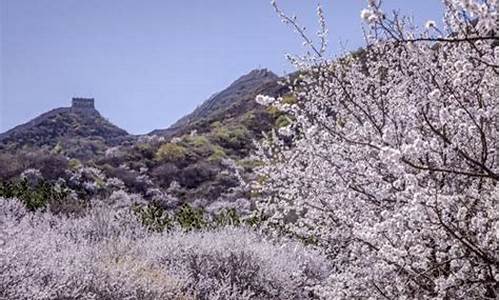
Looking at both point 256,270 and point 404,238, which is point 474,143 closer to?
point 404,238

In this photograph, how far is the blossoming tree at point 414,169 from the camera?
308 cm

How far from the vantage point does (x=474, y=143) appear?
4.27 meters

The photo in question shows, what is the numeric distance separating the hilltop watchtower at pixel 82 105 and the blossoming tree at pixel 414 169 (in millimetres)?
39593

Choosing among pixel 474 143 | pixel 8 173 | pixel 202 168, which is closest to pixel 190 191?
pixel 202 168

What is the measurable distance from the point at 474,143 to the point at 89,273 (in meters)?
3.54

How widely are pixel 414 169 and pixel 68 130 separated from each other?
118 feet

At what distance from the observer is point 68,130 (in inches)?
1494

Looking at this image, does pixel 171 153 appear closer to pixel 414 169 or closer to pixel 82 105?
pixel 414 169

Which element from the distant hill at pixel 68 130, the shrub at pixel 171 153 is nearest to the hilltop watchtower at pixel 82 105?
the distant hill at pixel 68 130

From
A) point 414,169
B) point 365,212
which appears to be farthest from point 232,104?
point 414,169

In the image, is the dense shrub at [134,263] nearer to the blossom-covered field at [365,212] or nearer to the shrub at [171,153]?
the blossom-covered field at [365,212]

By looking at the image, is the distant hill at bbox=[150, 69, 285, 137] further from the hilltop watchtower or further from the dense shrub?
the dense shrub

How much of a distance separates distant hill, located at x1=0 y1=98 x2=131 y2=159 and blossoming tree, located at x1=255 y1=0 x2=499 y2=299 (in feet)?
87.6

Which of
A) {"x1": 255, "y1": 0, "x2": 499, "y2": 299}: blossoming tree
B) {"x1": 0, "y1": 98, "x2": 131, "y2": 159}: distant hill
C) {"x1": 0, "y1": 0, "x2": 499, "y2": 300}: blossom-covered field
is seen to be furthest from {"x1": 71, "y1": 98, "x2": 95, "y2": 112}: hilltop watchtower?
{"x1": 255, "y1": 0, "x2": 499, "y2": 299}: blossoming tree
